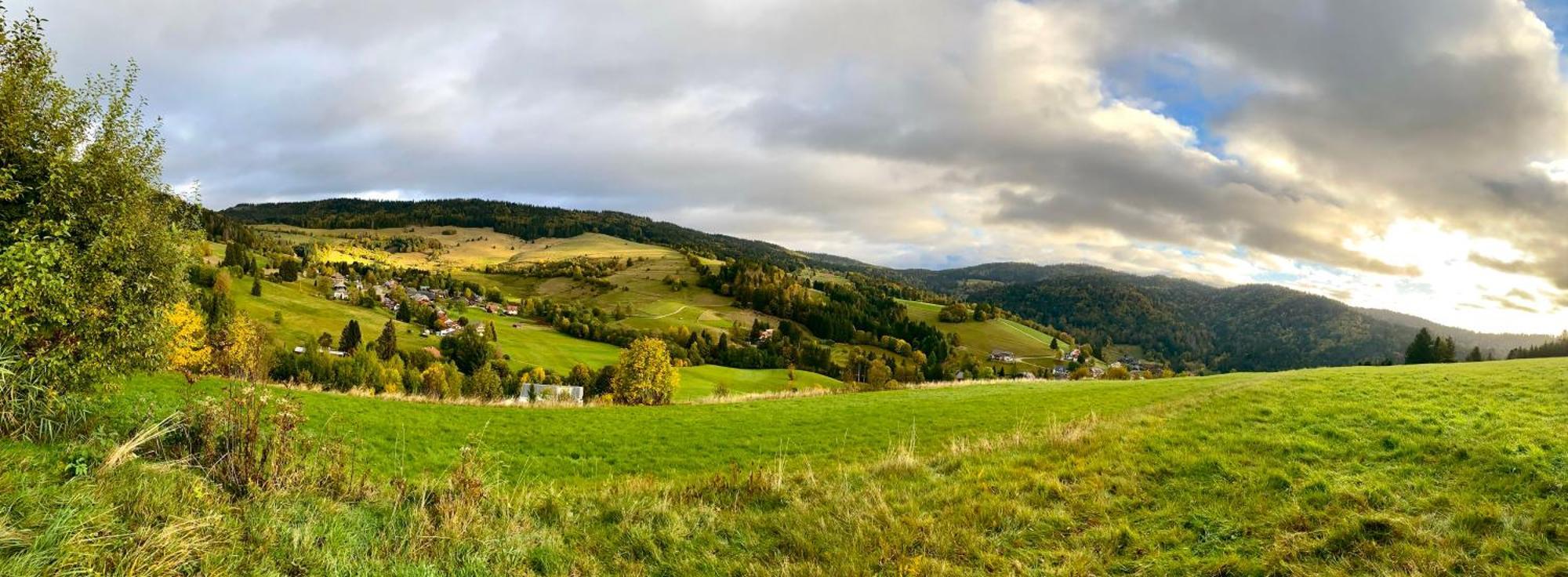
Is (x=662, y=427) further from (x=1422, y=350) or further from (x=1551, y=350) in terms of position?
(x=1551, y=350)

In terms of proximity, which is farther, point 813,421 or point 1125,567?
point 813,421

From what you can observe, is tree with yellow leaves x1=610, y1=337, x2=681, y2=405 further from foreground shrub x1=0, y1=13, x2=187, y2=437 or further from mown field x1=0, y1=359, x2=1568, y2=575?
mown field x1=0, y1=359, x2=1568, y2=575

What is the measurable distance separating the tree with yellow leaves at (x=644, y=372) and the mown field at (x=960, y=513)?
123 ft

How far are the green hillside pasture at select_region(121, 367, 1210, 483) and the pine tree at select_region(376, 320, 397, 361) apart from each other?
240 feet

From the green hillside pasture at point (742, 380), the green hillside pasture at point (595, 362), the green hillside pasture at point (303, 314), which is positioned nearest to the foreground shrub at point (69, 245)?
the green hillside pasture at point (742, 380)

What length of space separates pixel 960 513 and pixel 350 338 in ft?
347

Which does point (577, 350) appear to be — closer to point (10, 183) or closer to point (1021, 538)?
point (10, 183)

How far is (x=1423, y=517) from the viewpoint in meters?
5.61

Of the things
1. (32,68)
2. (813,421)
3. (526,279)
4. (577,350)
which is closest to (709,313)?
(577,350)

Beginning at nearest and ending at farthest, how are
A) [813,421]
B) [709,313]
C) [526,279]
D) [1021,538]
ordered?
1. [1021,538]
2. [813,421]
3. [709,313]
4. [526,279]

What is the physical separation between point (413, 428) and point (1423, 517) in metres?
21.8

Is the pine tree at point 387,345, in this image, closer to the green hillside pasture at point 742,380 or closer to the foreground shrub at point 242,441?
the green hillside pasture at point 742,380

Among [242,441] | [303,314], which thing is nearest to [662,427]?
[242,441]

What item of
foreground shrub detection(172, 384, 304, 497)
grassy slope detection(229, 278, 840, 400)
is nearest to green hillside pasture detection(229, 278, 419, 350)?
grassy slope detection(229, 278, 840, 400)
